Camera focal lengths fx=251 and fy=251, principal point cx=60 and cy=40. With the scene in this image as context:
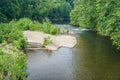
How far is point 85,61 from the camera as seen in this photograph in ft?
110

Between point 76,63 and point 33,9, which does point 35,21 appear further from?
point 76,63

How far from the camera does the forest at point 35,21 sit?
24083 mm

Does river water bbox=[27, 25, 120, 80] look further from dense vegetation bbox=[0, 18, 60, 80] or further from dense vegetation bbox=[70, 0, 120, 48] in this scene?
dense vegetation bbox=[70, 0, 120, 48]

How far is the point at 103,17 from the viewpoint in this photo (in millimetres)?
58031

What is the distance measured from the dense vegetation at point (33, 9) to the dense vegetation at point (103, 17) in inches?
728

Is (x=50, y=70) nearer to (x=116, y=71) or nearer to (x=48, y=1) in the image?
(x=116, y=71)

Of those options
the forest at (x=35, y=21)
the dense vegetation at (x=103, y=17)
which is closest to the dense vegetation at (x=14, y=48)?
the forest at (x=35, y=21)

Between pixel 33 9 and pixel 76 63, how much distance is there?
2650 inches

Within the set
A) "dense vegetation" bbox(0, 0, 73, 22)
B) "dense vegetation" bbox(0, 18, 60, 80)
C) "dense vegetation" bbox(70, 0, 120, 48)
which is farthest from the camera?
"dense vegetation" bbox(0, 0, 73, 22)

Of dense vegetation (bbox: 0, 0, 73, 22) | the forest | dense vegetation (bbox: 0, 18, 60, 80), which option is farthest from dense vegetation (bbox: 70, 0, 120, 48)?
dense vegetation (bbox: 0, 0, 73, 22)

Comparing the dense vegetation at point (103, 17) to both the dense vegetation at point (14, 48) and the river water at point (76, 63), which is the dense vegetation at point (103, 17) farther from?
the dense vegetation at point (14, 48)

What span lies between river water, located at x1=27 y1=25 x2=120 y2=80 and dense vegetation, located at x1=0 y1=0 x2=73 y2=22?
34557 millimetres

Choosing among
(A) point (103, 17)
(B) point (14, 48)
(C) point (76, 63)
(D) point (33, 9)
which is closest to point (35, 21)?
(A) point (103, 17)

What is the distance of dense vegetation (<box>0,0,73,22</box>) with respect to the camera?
77.1 meters
